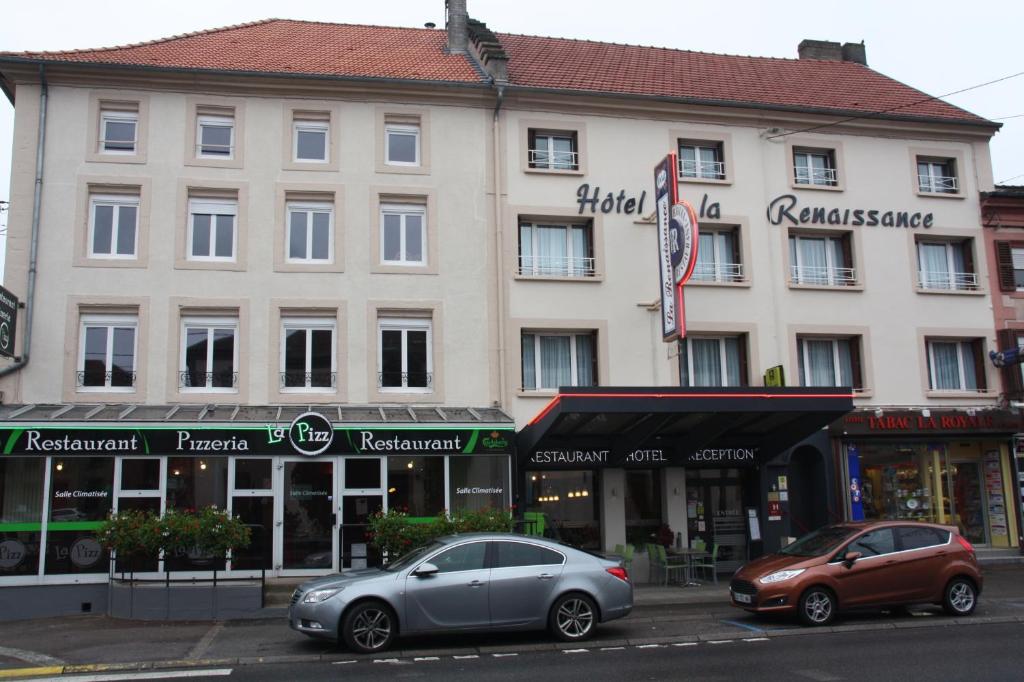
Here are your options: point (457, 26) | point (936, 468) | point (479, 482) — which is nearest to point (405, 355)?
point (479, 482)

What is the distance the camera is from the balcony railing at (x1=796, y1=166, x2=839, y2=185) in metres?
21.9

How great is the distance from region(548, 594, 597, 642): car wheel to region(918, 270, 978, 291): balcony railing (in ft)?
47.3

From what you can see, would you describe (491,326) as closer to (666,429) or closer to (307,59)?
(666,429)

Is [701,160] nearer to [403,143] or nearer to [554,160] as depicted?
[554,160]

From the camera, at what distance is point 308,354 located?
61.5ft

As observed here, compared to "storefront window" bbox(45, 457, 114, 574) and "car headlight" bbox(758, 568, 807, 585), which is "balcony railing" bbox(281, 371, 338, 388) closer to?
"storefront window" bbox(45, 457, 114, 574)

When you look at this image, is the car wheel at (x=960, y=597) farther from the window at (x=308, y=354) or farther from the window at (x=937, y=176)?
the window at (x=937, y=176)

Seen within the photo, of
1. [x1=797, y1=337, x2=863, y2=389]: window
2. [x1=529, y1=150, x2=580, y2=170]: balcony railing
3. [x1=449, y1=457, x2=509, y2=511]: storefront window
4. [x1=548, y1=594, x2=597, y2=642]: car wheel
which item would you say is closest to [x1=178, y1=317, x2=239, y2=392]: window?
[x1=449, y1=457, x2=509, y2=511]: storefront window

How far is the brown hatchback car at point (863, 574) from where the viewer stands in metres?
12.9

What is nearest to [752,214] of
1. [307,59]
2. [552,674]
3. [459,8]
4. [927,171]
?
[927,171]

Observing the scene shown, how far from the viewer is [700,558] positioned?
1889 centimetres

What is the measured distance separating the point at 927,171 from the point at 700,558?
11921 mm

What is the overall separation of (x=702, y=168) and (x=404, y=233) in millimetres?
7456

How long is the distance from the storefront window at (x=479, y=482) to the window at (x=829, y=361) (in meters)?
7.91
